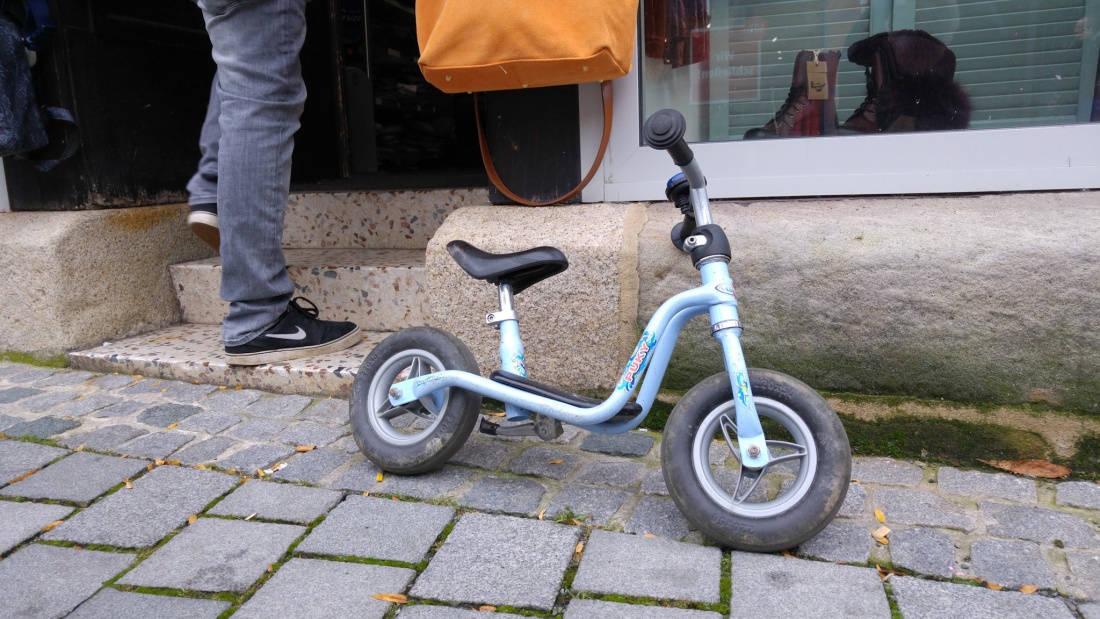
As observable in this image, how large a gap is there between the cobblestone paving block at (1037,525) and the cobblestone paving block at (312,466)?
1.75 m

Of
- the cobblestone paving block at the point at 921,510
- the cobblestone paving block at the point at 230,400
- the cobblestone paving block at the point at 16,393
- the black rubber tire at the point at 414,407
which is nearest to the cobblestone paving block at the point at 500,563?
the black rubber tire at the point at 414,407

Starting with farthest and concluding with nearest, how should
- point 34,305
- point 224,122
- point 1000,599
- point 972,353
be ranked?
point 34,305
point 224,122
point 972,353
point 1000,599

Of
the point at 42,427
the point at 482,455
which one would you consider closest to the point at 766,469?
the point at 482,455

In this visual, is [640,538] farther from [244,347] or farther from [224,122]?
[224,122]

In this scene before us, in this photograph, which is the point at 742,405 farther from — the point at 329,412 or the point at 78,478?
the point at 78,478

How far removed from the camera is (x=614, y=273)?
2537mm

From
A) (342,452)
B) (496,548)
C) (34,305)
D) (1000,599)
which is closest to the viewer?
(1000,599)

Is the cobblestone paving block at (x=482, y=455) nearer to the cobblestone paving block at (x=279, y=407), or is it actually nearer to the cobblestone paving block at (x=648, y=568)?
the cobblestone paving block at (x=648, y=568)

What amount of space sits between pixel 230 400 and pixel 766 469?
1962 mm

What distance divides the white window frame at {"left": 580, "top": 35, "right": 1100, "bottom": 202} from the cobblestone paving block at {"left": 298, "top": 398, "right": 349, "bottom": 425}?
3.71 ft

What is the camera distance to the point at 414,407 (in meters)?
2.31

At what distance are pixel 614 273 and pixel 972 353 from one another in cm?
105

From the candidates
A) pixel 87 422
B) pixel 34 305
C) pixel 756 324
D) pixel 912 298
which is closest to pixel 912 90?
pixel 912 298

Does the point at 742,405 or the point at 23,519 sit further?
the point at 23,519
